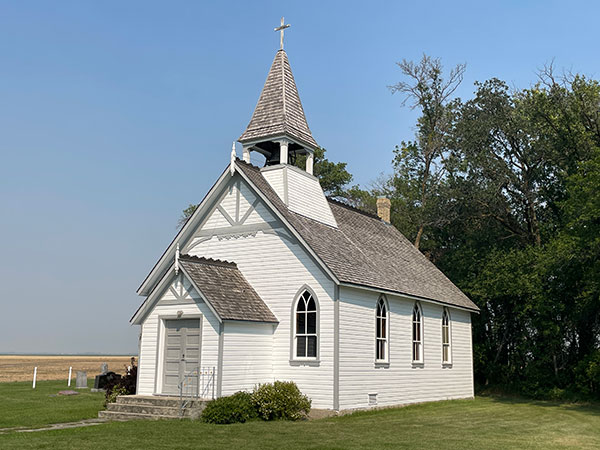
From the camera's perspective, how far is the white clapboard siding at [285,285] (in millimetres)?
19531

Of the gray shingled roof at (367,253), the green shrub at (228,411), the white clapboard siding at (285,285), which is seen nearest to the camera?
the green shrub at (228,411)

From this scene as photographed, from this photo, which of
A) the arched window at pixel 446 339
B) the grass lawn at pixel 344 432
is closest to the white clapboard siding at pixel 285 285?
the grass lawn at pixel 344 432

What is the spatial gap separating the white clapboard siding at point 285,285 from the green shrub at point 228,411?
2436 millimetres

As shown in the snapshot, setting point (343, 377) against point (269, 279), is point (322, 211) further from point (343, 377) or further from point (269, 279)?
point (343, 377)

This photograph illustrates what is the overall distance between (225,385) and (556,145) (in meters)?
22.9

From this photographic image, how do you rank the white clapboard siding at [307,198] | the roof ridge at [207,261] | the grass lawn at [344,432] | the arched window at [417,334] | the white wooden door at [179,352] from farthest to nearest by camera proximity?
1. the arched window at [417,334]
2. the white clapboard siding at [307,198]
3. the roof ridge at [207,261]
4. the white wooden door at [179,352]
5. the grass lawn at [344,432]

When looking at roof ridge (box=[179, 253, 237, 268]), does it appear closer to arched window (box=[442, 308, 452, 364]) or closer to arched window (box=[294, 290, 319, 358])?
arched window (box=[294, 290, 319, 358])

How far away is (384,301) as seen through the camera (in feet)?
73.1

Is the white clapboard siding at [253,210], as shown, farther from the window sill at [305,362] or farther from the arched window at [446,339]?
the arched window at [446,339]

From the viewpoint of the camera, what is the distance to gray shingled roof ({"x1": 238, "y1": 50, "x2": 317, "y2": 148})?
917 inches

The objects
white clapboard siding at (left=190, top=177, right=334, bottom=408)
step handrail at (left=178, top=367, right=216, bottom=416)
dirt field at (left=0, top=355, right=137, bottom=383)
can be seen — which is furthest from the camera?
dirt field at (left=0, top=355, right=137, bottom=383)

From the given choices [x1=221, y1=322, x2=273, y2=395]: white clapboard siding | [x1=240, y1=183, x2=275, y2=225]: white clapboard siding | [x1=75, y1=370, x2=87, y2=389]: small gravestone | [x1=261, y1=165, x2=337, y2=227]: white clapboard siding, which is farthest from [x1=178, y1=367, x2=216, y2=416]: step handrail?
[x1=75, y1=370, x2=87, y2=389]: small gravestone

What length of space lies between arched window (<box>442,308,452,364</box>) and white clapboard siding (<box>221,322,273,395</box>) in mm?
9776

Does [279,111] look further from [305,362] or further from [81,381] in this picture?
[81,381]
